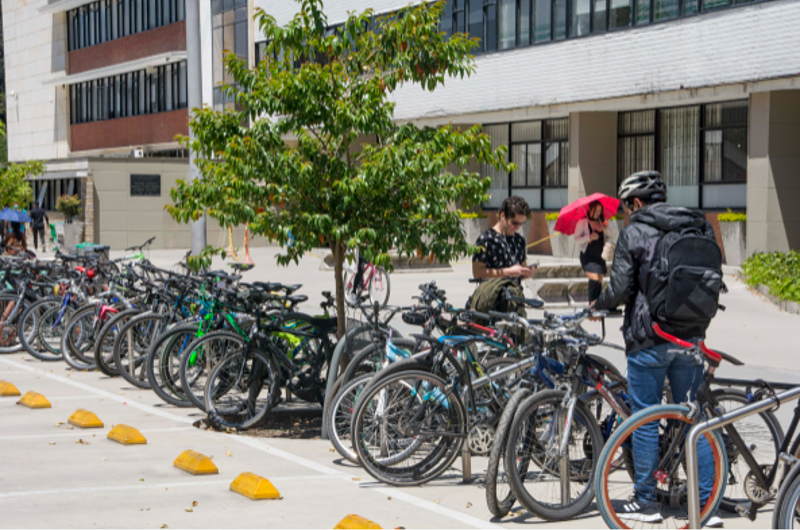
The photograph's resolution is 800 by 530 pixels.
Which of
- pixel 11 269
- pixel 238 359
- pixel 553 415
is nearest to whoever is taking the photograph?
pixel 553 415

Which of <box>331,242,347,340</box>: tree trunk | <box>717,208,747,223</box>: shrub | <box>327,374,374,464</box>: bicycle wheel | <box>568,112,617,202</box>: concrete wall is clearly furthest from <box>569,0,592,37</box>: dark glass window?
<box>327,374,374,464</box>: bicycle wheel

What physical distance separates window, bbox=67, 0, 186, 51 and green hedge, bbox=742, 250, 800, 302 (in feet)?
99.5

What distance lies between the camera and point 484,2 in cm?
3097

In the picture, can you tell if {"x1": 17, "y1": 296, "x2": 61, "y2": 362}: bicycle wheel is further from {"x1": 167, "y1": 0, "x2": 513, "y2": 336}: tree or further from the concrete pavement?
{"x1": 167, "y1": 0, "x2": 513, "y2": 336}: tree

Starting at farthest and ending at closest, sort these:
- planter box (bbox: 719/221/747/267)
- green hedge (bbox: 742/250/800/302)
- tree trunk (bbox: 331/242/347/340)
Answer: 1. planter box (bbox: 719/221/747/267)
2. green hedge (bbox: 742/250/800/302)
3. tree trunk (bbox: 331/242/347/340)

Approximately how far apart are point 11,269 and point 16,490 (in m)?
7.86

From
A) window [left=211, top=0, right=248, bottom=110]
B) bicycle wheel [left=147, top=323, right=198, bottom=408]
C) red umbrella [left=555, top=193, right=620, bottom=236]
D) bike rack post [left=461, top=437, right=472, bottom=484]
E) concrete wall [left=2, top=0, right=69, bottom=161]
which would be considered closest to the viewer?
bike rack post [left=461, top=437, right=472, bottom=484]

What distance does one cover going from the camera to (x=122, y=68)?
48656mm

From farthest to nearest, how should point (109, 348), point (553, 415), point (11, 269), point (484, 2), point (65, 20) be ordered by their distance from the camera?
point (65, 20) < point (484, 2) < point (11, 269) < point (109, 348) < point (553, 415)

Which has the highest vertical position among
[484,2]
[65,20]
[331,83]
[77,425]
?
[65,20]

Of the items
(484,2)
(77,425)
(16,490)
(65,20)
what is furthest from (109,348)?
(65,20)

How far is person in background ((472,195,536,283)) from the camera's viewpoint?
840cm

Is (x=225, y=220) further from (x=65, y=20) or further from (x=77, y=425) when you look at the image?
(x=65, y=20)

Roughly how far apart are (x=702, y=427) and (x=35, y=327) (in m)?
9.69
